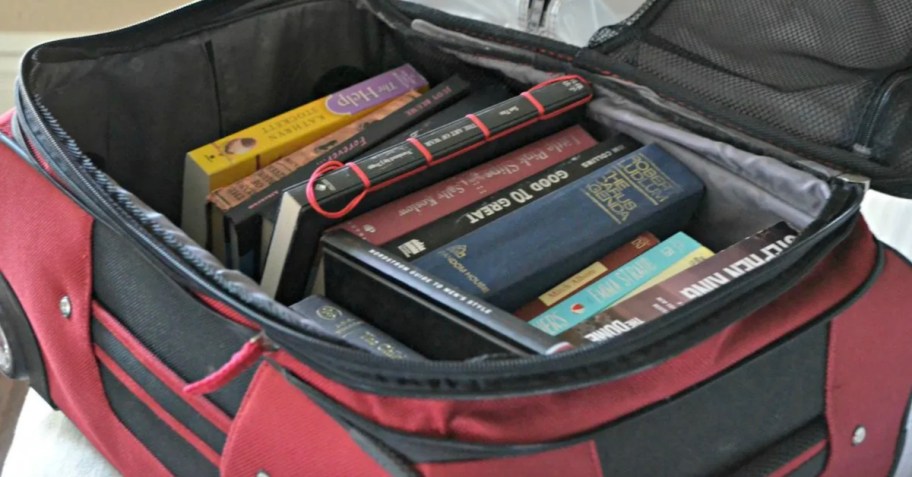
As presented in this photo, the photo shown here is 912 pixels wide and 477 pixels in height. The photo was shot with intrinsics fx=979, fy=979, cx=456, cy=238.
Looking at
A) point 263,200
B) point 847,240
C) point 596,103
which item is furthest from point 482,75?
point 847,240

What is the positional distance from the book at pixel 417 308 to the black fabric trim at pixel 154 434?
0.14 metres

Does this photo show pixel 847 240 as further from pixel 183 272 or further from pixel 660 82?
pixel 183 272

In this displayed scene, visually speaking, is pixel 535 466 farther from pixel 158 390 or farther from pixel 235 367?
pixel 158 390

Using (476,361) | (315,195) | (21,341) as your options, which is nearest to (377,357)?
(476,361)

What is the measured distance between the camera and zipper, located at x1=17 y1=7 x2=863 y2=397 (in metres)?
0.48

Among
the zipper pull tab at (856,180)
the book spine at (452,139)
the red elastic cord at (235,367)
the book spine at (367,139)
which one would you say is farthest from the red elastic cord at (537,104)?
the red elastic cord at (235,367)

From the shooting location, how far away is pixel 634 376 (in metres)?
0.52

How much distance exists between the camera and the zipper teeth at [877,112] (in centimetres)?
69

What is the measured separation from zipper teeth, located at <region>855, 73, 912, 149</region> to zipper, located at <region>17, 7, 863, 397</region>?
4 cm

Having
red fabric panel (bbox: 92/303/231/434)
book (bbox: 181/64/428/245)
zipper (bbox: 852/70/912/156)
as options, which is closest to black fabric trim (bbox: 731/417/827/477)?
zipper (bbox: 852/70/912/156)

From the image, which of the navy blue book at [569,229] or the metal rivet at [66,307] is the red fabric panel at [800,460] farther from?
the metal rivet at [66,307]

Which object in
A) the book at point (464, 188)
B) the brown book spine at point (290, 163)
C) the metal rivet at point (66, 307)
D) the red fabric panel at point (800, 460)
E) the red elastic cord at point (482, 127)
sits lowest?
the metal rivet at point (66, 307)

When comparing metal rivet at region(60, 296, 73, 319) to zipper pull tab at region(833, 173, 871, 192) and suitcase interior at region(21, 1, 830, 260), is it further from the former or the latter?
zipper pull tab at region(833, 173, 871, 192)

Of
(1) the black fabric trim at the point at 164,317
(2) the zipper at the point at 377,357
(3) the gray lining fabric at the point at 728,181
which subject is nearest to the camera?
(2) the zipper at the point at 377,357
